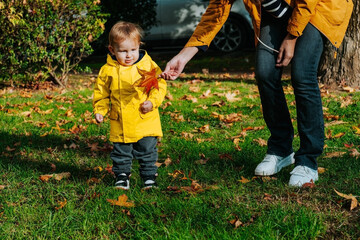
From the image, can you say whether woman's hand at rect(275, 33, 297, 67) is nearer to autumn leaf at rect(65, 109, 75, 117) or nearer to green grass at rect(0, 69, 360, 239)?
green grass at rect(0, 69, 360, 239)

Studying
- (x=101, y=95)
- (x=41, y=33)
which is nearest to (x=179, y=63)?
(x=101, y=95)

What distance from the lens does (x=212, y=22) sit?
3354 mm

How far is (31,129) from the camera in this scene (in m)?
5.11

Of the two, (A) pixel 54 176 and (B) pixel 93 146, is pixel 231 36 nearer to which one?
(B) pixel 93 146

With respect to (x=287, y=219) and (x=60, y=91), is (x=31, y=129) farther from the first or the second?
(x=287, y=219)

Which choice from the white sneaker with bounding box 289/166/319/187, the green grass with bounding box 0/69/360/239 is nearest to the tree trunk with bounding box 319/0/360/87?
the green grass with bounding box 0/69/360/239

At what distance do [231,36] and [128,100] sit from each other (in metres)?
8.37

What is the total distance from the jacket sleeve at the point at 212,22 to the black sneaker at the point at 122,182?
1.08 metres

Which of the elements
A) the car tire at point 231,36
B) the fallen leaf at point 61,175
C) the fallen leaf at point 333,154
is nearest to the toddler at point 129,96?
the fallen leaf at point 61,175

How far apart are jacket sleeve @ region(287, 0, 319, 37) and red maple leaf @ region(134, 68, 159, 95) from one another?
3.14 feet

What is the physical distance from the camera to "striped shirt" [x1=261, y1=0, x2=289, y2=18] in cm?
302

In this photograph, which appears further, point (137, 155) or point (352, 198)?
point (137, 155)

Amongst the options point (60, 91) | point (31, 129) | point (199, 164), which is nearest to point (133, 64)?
point (199, 164)

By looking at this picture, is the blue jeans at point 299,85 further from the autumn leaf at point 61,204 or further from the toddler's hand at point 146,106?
the autumn leaf at point 61,204
